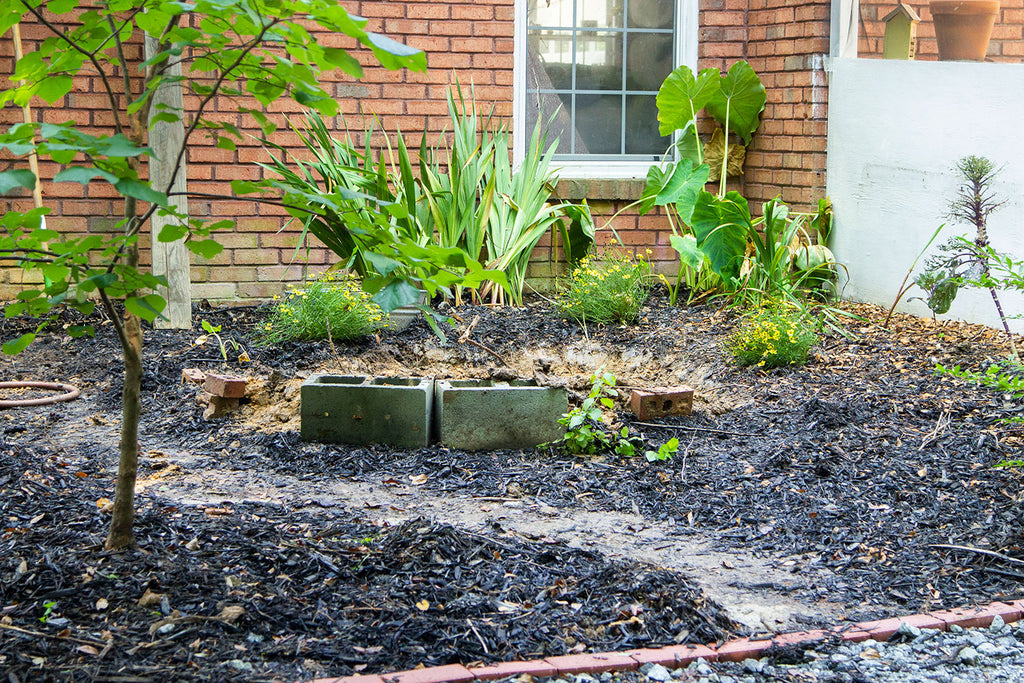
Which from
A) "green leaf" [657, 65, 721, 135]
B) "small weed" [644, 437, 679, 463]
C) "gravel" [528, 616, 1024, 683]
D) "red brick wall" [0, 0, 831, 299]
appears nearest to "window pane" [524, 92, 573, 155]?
"red brick wall" [0, 0, 831, 299]

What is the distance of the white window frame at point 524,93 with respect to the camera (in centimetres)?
632

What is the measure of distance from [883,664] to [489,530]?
1234 millimetres

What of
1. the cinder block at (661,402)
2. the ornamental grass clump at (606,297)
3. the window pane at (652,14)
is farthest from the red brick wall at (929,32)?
the cinder block at (661,402)

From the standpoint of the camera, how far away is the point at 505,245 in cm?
580

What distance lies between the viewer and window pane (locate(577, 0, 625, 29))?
21.4ft

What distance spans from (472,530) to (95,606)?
1.12 m

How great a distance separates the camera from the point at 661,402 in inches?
165

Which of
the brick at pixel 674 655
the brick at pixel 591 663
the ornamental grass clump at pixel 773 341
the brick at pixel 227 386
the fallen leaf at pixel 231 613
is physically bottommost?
the brick at pixel 674 655

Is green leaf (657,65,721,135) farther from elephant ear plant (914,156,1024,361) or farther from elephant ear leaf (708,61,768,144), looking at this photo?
elephant ear plant (914,156,1024,361)

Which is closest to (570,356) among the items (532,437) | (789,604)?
(532,437)

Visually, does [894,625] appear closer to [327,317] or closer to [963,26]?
[327,317]

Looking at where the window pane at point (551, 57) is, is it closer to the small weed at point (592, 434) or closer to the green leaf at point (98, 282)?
the small weed at point (592, 434)

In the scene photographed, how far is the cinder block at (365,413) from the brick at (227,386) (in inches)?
21.7

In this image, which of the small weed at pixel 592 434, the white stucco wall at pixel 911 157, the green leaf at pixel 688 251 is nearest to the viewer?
the small weed at pixel 592 434
